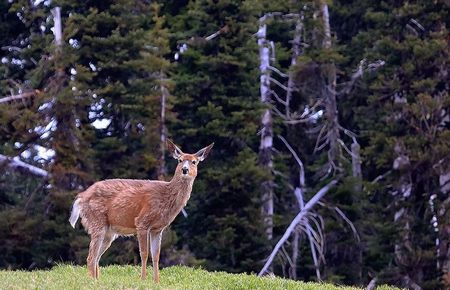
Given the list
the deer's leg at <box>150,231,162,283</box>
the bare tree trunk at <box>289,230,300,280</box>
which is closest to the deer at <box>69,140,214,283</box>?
the deer's leg at <box>150,231,162,283</box>

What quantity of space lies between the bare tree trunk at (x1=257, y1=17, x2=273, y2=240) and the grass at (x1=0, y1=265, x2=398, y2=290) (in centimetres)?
1200

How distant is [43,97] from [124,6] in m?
3.44

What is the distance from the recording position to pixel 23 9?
27.6 meters

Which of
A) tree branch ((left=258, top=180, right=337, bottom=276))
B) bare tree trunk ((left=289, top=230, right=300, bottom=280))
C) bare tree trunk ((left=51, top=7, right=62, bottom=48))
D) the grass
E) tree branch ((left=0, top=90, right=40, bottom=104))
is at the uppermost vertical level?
bare tree trunk ((left=51, top=7, right=62, bottom=48))

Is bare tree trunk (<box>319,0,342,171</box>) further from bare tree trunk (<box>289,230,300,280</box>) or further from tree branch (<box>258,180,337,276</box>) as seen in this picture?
bare tree trunk (<box>289,230,300,280</box>)

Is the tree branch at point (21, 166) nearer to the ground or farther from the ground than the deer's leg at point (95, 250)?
nearer to the ground

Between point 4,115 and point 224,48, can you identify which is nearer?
point 4,115

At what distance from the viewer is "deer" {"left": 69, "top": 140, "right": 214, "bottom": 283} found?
13953 millimetres

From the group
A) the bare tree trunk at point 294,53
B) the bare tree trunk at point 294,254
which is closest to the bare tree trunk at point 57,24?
the bare tree trunk at point 294,53

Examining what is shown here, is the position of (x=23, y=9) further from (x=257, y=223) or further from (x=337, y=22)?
(x=337, y=22)

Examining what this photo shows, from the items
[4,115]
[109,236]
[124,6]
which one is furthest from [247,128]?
[109,236]

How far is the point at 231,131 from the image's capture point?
27.5 metres

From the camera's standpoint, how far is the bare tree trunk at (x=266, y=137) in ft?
92.6

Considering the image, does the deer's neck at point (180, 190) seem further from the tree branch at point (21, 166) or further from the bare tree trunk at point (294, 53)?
the bare tree trunk at point (294, 53)
